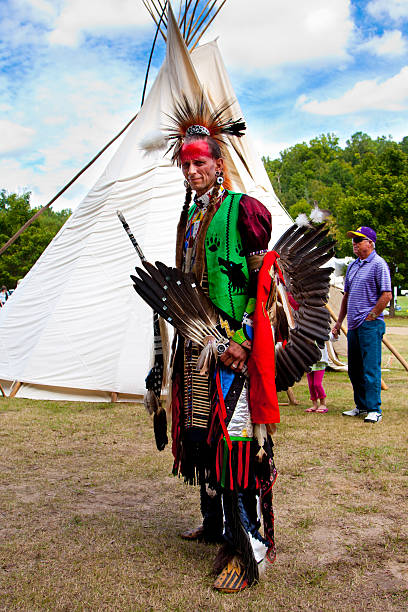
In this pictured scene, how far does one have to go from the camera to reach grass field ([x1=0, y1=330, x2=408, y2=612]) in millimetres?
2180

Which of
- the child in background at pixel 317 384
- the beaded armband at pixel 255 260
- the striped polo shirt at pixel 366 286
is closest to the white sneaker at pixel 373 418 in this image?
the child in background at pixel 317 384

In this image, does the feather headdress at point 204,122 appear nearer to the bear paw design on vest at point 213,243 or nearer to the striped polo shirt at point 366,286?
the bear paw design on vest at point 213,243

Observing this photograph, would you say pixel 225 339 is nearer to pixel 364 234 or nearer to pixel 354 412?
pixel 364 234

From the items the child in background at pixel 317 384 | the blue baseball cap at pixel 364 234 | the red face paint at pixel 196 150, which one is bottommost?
the child in background at pixel 317 384

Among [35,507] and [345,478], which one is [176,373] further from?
[345,478]

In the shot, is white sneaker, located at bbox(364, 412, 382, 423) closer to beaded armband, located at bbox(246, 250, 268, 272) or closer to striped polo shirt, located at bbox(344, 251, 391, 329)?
striped polo shirt, located at bbox(344, 251, 391, 329)

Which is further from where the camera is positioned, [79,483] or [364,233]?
[364,233]

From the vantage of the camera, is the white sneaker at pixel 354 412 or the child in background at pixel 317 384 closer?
the white sneaker at pixel 354 412

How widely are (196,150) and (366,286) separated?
10.8ft

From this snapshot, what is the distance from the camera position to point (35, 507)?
311 cm

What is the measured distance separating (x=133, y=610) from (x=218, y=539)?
27.5 inches

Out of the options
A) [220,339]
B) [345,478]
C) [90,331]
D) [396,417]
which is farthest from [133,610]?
[90,331]

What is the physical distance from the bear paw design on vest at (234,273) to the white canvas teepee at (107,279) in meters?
3.35

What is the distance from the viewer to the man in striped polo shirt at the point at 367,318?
5.23 m
